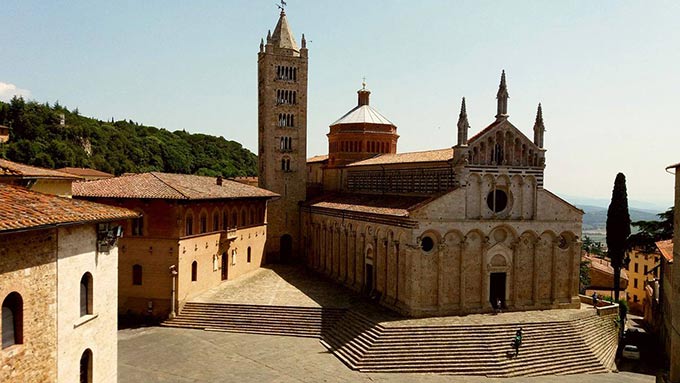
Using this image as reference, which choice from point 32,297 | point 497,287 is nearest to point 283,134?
point 497,287

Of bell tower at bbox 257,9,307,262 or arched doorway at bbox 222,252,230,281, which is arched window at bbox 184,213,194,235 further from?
bell tower at bbox 257,9,307,262

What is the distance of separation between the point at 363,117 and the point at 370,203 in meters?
16.2

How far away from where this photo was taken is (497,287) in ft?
102

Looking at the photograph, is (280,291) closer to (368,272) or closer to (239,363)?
(368,272)

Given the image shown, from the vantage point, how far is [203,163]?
12194cm

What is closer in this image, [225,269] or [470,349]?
[470,349]

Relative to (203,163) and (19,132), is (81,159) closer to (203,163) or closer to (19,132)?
(19,132)

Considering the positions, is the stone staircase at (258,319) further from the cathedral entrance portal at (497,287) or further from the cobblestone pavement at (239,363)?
the cathedral entrance portal at (497,287)

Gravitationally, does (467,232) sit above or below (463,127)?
below

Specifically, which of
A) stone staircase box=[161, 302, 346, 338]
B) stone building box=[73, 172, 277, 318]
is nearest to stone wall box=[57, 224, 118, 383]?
stone staircase box=[161, 302, 346, 338]

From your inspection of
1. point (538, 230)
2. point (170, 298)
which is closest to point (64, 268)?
point (170, 298)

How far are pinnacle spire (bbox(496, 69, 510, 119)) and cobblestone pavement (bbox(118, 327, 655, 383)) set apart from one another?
15.5 meters

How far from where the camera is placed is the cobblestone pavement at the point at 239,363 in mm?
23000

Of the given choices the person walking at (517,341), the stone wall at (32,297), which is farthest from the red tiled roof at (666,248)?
the stone wall at (32,297)
